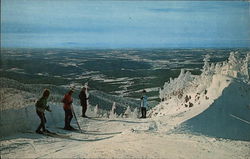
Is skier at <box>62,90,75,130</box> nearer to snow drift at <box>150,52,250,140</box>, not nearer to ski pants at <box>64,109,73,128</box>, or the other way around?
ski pants at <box>64,109,73,128</box>

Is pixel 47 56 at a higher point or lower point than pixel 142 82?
higher

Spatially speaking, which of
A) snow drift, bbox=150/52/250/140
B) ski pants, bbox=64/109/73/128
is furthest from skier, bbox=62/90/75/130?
snow drift, bbox=150/52/250/140

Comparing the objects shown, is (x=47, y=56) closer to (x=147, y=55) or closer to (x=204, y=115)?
(x=204, y=115)

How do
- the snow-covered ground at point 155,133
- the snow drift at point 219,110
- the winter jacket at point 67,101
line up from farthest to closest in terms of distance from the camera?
the snow drift at point 219,110, the winter jacket at point 67,101, the snow-covered ground at point 155,133

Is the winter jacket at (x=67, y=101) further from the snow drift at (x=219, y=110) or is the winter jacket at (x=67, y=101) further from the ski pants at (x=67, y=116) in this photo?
the snow drift at (x=219, y=110)

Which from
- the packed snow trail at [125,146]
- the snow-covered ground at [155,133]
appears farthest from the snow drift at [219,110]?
the packed snow trail at [125,146]

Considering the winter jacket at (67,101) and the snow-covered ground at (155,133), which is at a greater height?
the winter jacket at (67,101)

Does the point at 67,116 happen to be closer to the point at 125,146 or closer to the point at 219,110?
the point at 125,146

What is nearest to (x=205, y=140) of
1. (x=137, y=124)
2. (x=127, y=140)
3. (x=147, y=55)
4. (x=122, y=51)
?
(x=127, y=140)
